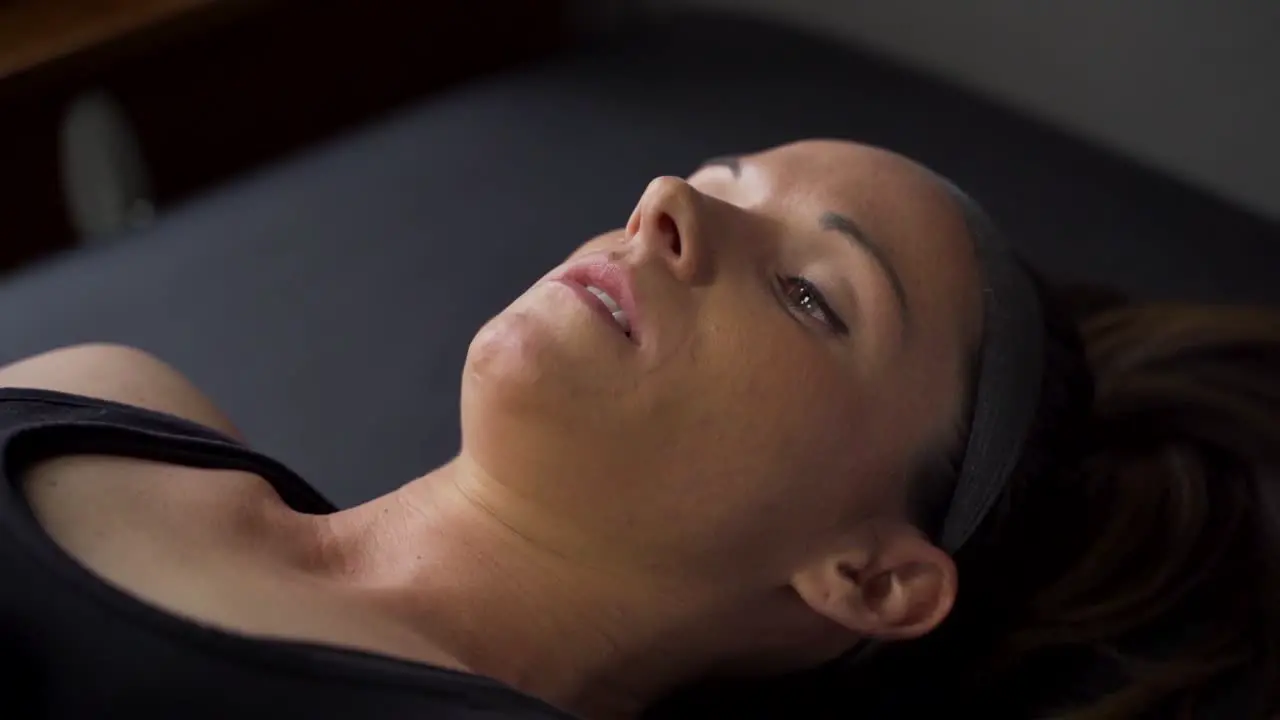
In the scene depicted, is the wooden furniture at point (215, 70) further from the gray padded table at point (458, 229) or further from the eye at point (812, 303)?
the eye at point (812, 303)

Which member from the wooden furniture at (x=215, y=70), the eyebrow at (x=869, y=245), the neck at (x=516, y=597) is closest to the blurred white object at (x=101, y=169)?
the wooden furniture at (x=215, y=70)

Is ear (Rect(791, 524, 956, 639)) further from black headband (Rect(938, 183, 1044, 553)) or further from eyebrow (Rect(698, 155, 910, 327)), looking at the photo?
eyebrow (Rect(698, 155, 910, 327))

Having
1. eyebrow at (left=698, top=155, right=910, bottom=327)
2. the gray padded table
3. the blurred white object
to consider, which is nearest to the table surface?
the blurred white object

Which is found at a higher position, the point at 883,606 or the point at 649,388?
the point at 649,388

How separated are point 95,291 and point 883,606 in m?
0.97

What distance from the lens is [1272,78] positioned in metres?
1.67

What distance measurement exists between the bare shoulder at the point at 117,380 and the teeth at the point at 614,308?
0.41 m

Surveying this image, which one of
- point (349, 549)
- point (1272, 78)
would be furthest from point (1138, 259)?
point (349, 549)

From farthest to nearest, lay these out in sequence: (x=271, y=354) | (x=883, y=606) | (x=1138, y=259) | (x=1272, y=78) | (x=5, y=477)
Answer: (x=1272, y=78) < (x=1138, y=259) < (x=271, y=354) < (x=883, y=606) < (x=5, y=477)

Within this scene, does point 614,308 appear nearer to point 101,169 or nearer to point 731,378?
point 731,378

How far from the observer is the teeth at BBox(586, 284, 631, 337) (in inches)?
35.5

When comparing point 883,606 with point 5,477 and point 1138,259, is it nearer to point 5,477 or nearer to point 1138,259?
point 5,477

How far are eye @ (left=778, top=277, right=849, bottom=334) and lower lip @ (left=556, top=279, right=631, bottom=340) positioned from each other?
0.39 feet

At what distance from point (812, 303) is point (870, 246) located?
6 centimetres
